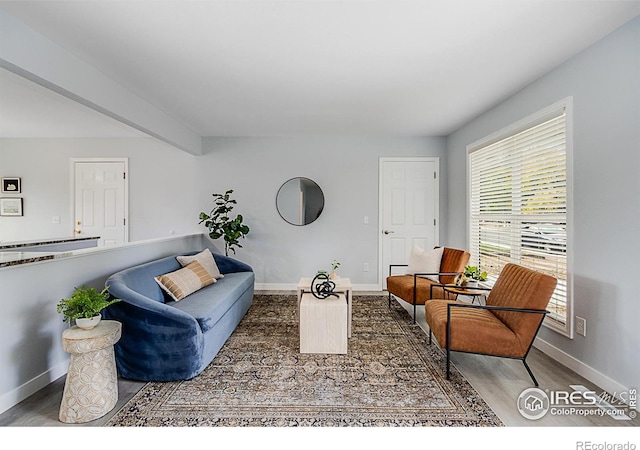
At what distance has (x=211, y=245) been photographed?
4992 millimetres

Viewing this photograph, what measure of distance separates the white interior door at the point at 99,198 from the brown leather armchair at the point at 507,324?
4932 millimetres

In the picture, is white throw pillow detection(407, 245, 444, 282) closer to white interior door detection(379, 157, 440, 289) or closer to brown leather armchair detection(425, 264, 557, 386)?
white interior door detection(379, 157, 440, 289)

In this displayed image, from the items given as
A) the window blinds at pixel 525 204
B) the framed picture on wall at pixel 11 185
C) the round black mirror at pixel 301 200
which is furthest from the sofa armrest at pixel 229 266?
the framed picture on wall at pixel 11 185

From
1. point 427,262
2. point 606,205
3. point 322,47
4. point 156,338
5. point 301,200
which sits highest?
point 322,47

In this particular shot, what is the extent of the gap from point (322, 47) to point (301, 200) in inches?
109

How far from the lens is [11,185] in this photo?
5.02 metres

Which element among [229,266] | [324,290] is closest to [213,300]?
[324,290]

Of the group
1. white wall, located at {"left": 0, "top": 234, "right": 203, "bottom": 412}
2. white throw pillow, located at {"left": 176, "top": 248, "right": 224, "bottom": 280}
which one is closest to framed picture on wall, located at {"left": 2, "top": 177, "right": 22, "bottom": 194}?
white throw pillow, located at {"left": 176, "top": 248, "right": 224, "bottom": 280}

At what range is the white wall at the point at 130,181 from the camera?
16.4ft

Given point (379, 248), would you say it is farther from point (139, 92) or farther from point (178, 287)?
point (139, 92)

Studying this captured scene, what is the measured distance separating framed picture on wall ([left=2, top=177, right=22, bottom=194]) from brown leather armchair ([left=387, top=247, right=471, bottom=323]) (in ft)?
19.6

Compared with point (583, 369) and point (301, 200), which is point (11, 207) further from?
point (583, 369)

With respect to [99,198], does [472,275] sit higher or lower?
lower

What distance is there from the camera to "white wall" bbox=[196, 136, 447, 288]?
492 cm
